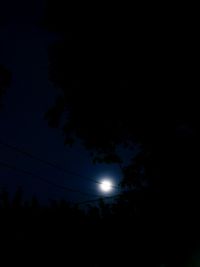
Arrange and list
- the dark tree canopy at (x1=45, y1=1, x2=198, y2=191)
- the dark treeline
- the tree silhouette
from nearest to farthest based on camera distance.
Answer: the dark treeline → the tree silhouette → the dark tree canopy at (x1=45, y1=1, x2=198, y2=191)

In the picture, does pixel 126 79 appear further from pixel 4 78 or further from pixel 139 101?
pixel 4 78

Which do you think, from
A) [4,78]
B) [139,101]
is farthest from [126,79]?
[4,78]

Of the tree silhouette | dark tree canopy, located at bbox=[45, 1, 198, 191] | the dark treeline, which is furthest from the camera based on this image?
dark tree canopy, located at bbox=[45, 1, 198, 191]

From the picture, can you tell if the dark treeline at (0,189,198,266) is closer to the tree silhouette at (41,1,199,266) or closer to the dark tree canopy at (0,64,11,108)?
the tree silhouette at (41,1,199,266)

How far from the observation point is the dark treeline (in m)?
4.29

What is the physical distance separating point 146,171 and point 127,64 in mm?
4447

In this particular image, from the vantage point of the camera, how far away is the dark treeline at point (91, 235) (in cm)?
429

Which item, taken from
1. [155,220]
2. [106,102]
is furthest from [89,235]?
[106,102]

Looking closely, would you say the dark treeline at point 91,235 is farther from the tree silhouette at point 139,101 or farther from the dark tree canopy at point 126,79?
the dark tree canopy at point 126,79

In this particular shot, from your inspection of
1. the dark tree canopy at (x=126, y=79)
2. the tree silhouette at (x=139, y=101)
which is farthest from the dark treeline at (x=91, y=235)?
the dark tree canopy at (x=126, y=79)

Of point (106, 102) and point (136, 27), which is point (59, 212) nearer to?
point (106, 102)

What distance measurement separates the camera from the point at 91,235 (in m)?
4.98

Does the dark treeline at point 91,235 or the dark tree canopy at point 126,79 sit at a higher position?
the dark tree canopy at point 126,79

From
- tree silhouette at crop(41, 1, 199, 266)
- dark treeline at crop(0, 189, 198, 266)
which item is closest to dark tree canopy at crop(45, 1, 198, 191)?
tree silhouette at crop(41, 1, 199, 266)
